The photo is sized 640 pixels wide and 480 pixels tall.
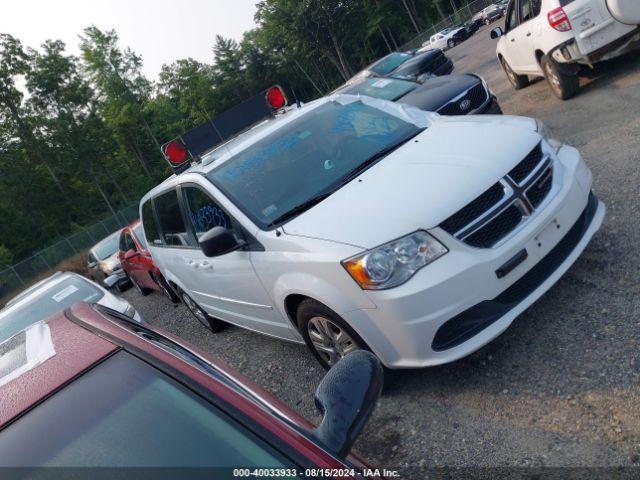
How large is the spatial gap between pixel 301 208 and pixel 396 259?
950mm

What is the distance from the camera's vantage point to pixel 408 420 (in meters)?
3.39

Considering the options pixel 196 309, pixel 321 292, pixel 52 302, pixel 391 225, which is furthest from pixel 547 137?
pixel 52 302

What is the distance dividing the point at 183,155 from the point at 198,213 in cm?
112

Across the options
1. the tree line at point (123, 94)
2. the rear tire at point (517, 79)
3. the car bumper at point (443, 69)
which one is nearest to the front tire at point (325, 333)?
the rear tire at point (517, 79)

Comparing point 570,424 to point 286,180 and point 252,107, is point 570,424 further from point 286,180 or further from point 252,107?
point 252,107

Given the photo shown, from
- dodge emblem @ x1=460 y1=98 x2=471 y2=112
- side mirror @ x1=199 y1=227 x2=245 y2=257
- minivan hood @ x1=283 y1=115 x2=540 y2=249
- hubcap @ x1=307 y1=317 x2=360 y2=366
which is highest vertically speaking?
side mirror @ x1=199 y1=227 x2=245 y2=257

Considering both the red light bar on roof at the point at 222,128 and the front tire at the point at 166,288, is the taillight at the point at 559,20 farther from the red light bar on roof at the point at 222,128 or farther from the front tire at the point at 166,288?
the front tire at the point at 166,288

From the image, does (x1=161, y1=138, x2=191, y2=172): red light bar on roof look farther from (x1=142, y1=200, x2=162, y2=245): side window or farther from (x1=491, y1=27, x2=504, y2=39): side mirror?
(x1=491, y1=27, x2=504, y2=39): side mirror

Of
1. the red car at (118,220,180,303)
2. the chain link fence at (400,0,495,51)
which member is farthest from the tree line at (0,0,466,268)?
the red car at (118,220,180,303)

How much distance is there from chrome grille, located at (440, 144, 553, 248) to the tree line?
1367 inches

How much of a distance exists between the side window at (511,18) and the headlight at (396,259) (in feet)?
24.4

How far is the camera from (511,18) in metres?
9.36

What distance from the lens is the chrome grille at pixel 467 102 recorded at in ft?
23.4

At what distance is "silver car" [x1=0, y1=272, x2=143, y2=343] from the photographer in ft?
21.0
